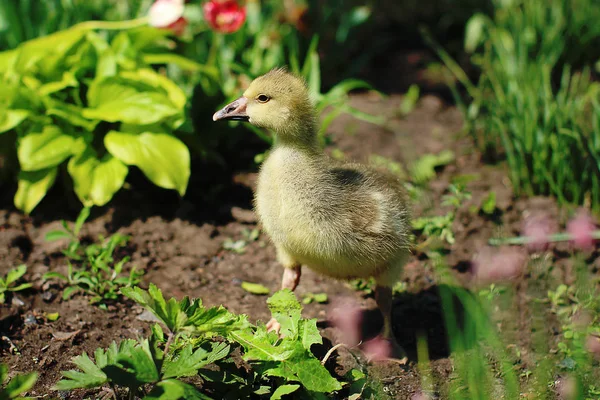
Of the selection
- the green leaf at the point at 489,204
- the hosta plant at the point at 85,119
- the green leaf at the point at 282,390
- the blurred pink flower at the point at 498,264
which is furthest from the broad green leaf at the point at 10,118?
the green leaf at the point at 489,204

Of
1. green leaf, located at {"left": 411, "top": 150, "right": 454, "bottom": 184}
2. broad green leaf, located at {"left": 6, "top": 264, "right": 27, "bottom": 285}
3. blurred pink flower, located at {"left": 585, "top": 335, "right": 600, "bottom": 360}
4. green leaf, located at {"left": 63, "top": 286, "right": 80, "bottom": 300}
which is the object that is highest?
broad green leaf, located at {"left": 6, "top": 264, "right": 27, "bottom": 285}

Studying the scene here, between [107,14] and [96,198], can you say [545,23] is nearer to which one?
[107,14]

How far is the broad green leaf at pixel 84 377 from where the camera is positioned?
264 cm

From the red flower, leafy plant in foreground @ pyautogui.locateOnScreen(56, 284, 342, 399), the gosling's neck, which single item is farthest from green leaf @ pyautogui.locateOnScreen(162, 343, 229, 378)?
the red flower

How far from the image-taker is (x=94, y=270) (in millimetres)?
3971

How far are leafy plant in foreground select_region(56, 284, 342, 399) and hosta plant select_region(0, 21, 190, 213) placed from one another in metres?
1.46

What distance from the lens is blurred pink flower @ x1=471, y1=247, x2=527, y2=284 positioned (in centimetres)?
433

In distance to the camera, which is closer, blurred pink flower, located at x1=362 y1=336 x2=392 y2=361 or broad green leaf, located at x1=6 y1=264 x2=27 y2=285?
blurred pink flower, located at x1=362 y1=336 x2=392 y2=361

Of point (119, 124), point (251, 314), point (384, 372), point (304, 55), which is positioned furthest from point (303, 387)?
point (304, 55)

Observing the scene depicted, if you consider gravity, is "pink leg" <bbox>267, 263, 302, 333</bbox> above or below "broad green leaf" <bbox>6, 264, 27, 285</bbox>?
below

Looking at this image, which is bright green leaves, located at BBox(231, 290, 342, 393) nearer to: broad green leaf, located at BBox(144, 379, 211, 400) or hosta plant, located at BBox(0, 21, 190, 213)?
broad green leaf, located at BBox(144, 379, 211, 400)

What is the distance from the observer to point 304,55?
5945 millimetres

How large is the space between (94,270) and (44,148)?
898 mm

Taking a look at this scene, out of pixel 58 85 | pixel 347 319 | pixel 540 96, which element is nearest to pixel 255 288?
pixel 347 319
